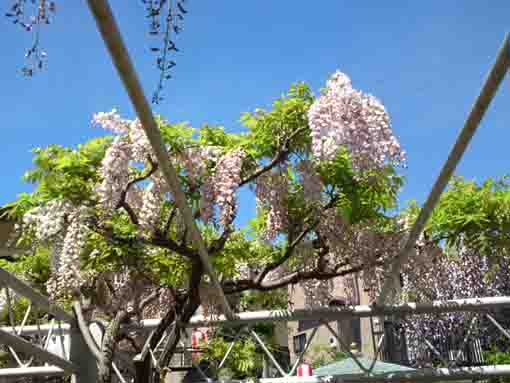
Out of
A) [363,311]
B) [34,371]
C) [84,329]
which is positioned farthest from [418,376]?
[34,371]

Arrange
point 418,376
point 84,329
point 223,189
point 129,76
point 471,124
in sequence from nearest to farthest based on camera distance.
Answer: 1. point 129,76
2. point 471,124
3. point 223,189
4. point 84,329
5. point 418,376

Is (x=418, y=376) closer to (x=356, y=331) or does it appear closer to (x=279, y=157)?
(x=279, y=157)

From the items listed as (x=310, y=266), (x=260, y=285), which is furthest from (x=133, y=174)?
(x=310, y=266)

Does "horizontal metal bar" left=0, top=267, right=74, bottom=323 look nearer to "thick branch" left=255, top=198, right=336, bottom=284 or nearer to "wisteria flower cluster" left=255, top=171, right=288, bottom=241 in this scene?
"thick branch" left=255, top=198, right=336, bottom=284

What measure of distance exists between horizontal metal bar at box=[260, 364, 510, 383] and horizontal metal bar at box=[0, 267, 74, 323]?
2.29m

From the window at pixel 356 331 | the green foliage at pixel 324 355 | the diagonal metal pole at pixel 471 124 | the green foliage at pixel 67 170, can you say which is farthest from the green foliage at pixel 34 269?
the window at pixel 356 331

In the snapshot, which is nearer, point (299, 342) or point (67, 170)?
point (67, 170)

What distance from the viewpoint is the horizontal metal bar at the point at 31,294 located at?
15.7 ft

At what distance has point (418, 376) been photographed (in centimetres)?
623

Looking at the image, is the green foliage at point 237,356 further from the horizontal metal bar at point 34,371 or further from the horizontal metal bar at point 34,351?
the horizontal metal bar at point 34,351

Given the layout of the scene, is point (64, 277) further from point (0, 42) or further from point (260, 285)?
point (0, 42)

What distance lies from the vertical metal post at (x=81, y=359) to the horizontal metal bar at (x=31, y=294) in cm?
23

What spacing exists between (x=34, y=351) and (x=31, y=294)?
→ 89 centimetres

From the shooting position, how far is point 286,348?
73.7 ft
